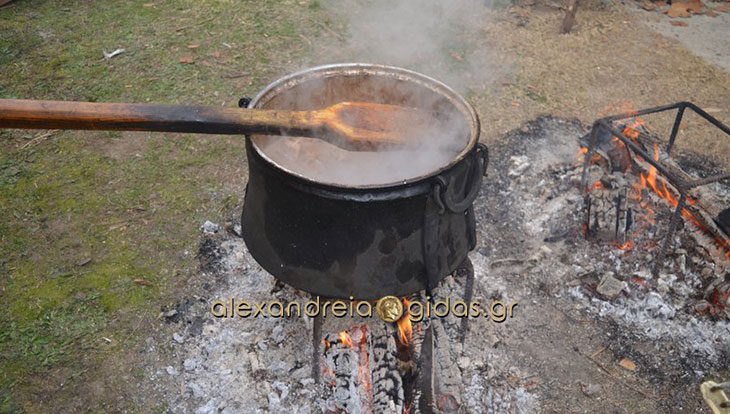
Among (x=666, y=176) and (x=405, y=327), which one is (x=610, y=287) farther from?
(x=405, y=327)

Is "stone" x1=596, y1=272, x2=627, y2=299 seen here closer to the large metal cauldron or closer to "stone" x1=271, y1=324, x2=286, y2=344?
the large metal cauldron

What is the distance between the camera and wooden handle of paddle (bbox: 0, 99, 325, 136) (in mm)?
2387

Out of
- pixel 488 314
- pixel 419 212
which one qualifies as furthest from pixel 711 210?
pixel 419 212

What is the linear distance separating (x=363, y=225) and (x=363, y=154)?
3.41ft

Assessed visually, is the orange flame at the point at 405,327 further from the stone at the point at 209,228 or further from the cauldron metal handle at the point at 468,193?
the stone at the point at 209,228

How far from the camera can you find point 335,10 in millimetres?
7305

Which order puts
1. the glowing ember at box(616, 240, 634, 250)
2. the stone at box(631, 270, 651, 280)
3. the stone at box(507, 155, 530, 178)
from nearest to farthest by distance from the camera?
the stone at box(631, 270, 651, 280)
the glowing ember at box(616, 240, 634, 250)
the stone at box(507, 155, 530, 178)

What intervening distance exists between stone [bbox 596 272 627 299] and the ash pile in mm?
15

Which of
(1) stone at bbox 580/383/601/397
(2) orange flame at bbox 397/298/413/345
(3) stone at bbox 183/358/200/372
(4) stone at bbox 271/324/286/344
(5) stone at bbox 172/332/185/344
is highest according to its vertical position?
(2) orange flame at bbox 397/298/413/345

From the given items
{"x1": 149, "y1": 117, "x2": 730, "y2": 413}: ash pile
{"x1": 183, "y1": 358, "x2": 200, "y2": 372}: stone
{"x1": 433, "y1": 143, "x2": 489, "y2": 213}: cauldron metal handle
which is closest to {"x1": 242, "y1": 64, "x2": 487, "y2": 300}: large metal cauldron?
{"x1": 433, "y1": 143, "x2": 489, "y2": 213}: cauldron metal handle

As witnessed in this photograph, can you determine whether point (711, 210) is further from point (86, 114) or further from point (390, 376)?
point (86, 114)

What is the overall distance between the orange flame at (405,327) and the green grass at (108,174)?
1.67 meters

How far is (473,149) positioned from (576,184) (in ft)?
7.91

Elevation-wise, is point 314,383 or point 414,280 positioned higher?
point 414,280
